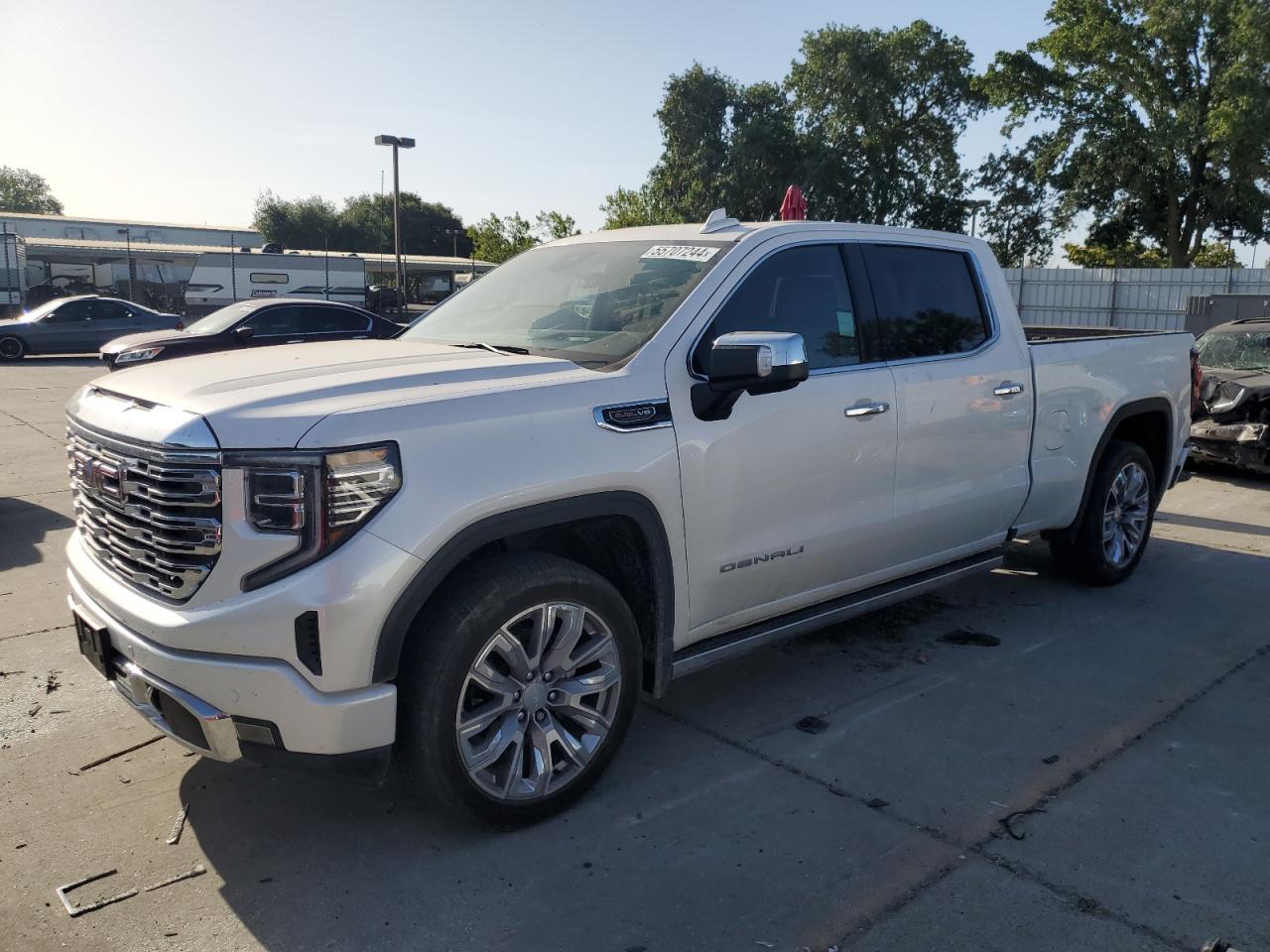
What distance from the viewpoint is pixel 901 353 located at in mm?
4508

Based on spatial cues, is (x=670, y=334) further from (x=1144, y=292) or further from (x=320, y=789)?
(x=1144, y=292)

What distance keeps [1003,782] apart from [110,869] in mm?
2977

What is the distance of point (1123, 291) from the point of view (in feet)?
74.7

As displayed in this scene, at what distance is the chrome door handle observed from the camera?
412 cm

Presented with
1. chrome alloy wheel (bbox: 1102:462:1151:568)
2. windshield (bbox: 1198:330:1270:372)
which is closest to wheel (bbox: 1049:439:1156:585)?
chrome alloy wheel (bbox: 1102:462:1151:568)

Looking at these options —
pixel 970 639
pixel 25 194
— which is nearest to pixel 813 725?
pixel 970 639

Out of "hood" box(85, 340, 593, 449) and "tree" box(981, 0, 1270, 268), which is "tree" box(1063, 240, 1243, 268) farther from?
"hood" box(85, 340, 593, 449)

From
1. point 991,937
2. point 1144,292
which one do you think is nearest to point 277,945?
point 991,937

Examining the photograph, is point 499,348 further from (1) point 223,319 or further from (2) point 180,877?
(1) point 223,319

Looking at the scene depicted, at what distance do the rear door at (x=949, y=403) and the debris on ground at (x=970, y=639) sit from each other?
506 mm

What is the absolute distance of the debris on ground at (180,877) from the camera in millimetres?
3004

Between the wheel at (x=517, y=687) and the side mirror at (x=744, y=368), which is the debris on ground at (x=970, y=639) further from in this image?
the wheel at (x=517, y=687)

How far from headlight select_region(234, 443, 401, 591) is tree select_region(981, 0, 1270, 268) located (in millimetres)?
32883

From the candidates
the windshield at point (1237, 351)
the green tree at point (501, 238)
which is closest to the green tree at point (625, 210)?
the green tree at point (501, 238)
